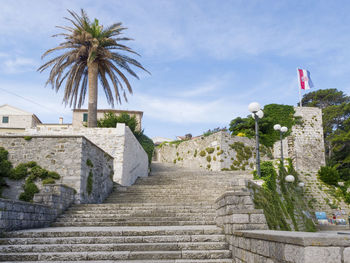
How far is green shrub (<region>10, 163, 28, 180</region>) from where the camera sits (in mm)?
9641

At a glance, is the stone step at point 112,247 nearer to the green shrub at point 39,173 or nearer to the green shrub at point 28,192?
the green shrub at point 28,192

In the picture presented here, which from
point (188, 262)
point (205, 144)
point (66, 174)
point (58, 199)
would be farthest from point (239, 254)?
point (205, 144)

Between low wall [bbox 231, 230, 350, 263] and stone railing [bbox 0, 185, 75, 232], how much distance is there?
500 centimetres

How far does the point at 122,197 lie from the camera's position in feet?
39.1

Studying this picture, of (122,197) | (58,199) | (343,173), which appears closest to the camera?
(58,199)

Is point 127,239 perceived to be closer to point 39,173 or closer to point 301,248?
point 301,248

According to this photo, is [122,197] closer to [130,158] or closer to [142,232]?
[130,158]

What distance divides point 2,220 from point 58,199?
7.83 feet

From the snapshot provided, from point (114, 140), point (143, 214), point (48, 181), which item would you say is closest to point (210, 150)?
point (114, 140)

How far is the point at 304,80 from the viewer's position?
2839 centimetres

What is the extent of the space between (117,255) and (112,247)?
0.33 metres

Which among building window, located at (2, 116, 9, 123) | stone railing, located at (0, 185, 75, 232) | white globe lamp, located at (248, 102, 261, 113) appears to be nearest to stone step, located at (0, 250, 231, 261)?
stone railing, located at (0, 185, 75, 232)

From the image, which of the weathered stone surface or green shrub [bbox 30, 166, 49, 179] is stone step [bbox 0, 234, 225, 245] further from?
green shrub [bbox 30, 166, 49, 179]

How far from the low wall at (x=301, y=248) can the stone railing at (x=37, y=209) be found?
A: 5000 mm
